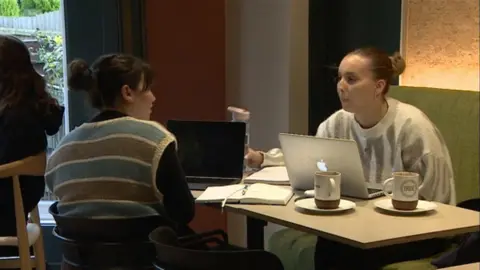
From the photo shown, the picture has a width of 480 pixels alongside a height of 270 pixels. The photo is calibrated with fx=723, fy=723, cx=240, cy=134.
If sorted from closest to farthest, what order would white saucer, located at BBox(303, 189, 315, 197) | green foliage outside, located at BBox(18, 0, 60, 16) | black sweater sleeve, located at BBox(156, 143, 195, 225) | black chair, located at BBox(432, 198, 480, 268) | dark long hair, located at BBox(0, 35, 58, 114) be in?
black chair, located at BBox(432, 198, 480, 268) → black sweater sleeve, located at BBox(156, 143, 195, 225) → white saucer, located at BBox(303, 189, 315, 197) → dark long hair, located at BBox(0, 35, 58, 114) → green foliage outside, located at BBox(18, 0, 60, 16)

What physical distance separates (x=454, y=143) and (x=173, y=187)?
1.27 m

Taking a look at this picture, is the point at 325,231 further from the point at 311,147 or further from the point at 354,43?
the point at 354,43

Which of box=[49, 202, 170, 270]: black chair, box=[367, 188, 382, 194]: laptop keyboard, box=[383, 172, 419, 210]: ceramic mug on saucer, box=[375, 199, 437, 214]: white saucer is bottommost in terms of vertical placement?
box=[49, 202, 170, 270]: black chair

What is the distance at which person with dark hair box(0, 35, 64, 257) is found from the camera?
2898 mm

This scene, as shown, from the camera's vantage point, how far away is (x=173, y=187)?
2.26 metres

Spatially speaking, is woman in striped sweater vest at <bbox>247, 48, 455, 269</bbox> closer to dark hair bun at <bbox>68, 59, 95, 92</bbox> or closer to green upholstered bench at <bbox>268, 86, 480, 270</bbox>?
green upholstered bench at <bbox>268, 86, 480, 270</bbox>

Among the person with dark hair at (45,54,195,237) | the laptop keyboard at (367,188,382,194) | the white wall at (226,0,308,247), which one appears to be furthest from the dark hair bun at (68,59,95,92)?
the white wall at (226,0,308,247)

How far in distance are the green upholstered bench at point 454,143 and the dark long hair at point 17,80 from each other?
119 cm

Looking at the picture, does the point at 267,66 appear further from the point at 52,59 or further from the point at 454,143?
the point at 454,143

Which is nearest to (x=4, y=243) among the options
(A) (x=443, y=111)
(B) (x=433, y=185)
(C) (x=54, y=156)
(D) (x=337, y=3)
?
(C) (x=54, y=156)

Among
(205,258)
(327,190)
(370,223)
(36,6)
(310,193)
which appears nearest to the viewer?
(205,258)

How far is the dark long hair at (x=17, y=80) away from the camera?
9.86 feet

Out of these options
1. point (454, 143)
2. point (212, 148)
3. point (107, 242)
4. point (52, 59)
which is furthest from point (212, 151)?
point (52, 59)

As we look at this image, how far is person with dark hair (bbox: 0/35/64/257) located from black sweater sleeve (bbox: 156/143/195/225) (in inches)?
34.8
